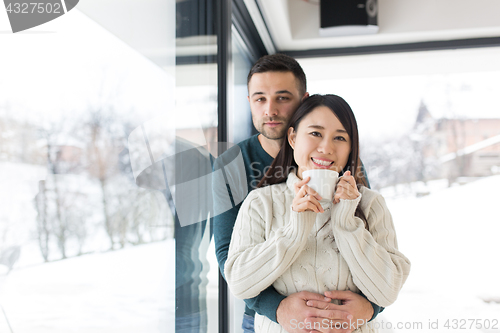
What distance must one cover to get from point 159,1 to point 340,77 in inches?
83.2

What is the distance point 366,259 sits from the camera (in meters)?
0.84

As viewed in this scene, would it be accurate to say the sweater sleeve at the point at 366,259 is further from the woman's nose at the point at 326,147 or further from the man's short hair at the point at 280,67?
the man's short hair at the point at 280,67

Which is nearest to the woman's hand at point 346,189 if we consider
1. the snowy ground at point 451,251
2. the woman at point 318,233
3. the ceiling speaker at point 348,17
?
the woman at point 318,233

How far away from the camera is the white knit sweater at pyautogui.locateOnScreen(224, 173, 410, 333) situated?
847 millimetres

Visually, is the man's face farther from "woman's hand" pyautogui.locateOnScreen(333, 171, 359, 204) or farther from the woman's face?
"woman's hand" pyautogui.locateOnScreen(333, 171, 359, 204)

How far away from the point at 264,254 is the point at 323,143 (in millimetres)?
310

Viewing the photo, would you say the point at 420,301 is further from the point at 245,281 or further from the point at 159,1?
the point at 159,1

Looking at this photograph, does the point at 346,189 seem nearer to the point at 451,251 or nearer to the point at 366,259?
the point at 366,259

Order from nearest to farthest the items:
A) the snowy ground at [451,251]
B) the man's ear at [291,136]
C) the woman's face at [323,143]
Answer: the woman's face at [323,143], the man's ear at [291,136], the snowy ground at [451,251]

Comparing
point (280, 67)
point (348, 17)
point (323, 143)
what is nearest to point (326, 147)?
point (323, 143)

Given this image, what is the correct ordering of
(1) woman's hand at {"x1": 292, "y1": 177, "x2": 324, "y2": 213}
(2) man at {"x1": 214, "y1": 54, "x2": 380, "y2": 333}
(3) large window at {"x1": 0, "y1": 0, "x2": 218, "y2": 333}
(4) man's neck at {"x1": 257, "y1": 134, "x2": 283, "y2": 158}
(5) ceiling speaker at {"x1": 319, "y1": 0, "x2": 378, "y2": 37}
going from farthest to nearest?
(5) ceiling speaker at {"x1": 319, "y1": 0, "x2": 378, "y2": 37}, (4) man's neck at {"x1": 257, "y1": 134, "x2": 283, "y2": 158}, (2) man at {"x1": 214, "y1": 54, "x2": 380, "y2": 333}, (1) woman's hand at {"x1": 292, "y1": 177, "x2": 324, "y2": 213}, (3) large window at {"x1": 0, "y1": 0, "x2": 218, "y2": 333}

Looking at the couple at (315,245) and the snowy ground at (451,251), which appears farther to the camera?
the snowy ground at (451,251)

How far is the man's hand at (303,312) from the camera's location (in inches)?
33.2

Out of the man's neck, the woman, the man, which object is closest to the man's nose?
the man
